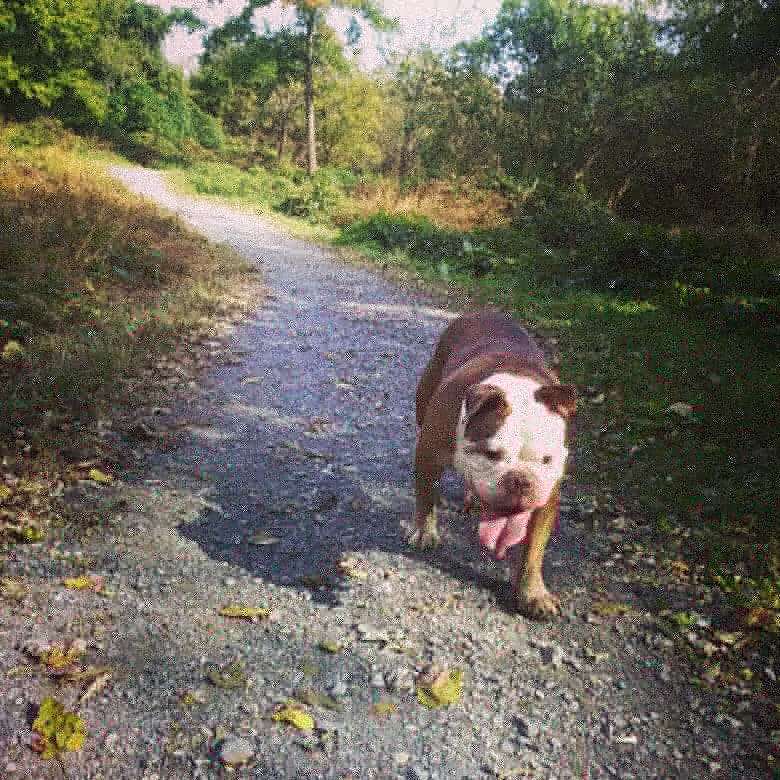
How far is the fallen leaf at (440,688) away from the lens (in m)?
2.57

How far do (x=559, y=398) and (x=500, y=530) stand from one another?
67 cm

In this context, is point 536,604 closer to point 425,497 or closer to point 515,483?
point 425,497

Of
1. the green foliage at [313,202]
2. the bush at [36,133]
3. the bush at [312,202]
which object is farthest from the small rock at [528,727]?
the bush at [36,133]

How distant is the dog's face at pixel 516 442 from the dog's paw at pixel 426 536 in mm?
996

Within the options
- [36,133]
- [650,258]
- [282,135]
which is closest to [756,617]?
[650,258]

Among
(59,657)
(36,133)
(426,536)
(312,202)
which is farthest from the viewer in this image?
(36,133)

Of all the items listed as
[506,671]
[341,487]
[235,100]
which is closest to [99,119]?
[235,100]

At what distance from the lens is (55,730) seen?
214 centimetres

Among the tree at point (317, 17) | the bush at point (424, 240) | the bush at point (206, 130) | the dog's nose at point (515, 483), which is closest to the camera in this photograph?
the dog's nose at point (515, 483)

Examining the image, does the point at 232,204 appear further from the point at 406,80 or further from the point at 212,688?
the point at 212,688

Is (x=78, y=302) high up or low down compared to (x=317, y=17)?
down

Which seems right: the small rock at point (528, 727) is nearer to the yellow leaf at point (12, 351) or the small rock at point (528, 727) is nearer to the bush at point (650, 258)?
the yellow leaf at point (12, 351)

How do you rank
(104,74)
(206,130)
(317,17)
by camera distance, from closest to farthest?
(317,17) < (104,74) < (206,130)

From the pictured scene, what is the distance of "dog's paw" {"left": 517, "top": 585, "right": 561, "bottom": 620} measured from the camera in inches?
126
